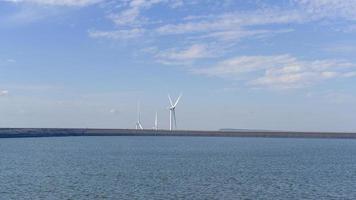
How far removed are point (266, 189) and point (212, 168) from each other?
1876 cm

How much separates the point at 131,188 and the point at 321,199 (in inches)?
560

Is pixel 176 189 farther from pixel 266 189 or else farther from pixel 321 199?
pixel 321 199

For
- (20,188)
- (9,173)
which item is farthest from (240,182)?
(9,173)

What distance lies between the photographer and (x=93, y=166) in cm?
6372

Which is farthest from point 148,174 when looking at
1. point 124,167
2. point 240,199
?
point 240,199

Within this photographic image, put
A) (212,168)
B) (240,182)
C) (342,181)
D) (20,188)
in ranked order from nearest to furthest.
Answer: (20,188) → (240,182) → (342,181) → (212,168)

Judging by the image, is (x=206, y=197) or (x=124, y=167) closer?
(x=206, y=197)

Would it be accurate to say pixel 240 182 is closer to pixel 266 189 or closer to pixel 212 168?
pixel 266 189

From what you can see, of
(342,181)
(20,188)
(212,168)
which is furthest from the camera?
(212,168)

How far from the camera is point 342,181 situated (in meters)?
51.8

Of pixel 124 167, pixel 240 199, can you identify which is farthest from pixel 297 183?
pixel 124 167

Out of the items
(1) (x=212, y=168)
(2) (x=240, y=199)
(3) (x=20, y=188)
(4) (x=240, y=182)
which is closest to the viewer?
(2) (x=240, y=199)

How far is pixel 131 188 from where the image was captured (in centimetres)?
4322

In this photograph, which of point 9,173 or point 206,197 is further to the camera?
point 9,173
